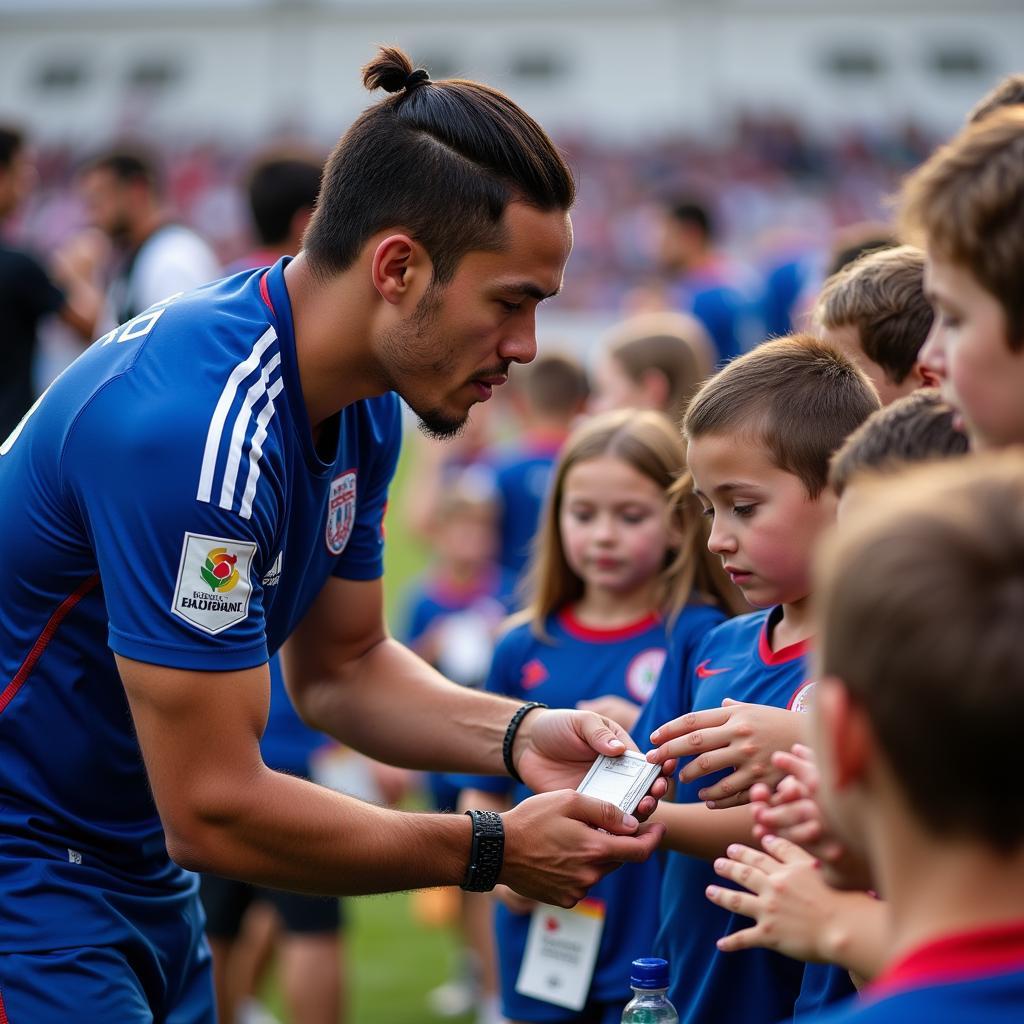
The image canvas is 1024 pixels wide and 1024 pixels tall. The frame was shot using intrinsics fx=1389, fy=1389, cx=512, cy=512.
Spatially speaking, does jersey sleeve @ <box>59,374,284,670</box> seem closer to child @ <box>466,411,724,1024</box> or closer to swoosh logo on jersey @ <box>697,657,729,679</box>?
swoosh logo on jersey @ <box>697,657,729,679</box>

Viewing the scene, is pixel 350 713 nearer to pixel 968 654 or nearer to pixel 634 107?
pixel 968 654

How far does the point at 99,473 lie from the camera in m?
2.62

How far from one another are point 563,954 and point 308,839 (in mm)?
1068

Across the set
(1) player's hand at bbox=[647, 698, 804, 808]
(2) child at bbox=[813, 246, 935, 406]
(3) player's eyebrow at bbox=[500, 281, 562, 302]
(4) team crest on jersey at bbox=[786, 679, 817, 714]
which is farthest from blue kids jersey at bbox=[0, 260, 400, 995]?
(2) child at bbox=[813, 246, 935, 406]

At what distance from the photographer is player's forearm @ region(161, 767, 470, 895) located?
2.62 meters

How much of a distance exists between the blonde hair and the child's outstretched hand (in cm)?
158

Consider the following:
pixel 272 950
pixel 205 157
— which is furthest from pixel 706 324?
pixel 205 157

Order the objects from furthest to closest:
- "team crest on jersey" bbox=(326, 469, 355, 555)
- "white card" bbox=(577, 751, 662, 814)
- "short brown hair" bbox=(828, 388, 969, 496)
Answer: "team crest on jersey" bbox=(326, 469, 355, 555)
"white card" bbox=(577, 751, 662, 814)
"short brown hair" bbox=(828, 388, 969, 496)

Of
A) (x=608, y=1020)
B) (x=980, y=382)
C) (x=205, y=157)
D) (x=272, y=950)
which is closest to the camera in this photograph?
(x=980, y=382)

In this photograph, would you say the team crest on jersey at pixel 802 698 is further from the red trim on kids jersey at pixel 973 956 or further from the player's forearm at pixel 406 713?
the red trim on kids jersey at pixel 973 956

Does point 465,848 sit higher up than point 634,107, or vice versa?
point 634,107

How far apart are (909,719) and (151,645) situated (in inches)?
60.3

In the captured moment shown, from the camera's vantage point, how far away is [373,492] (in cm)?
346

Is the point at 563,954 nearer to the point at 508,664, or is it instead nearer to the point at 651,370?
the point at 508,664
